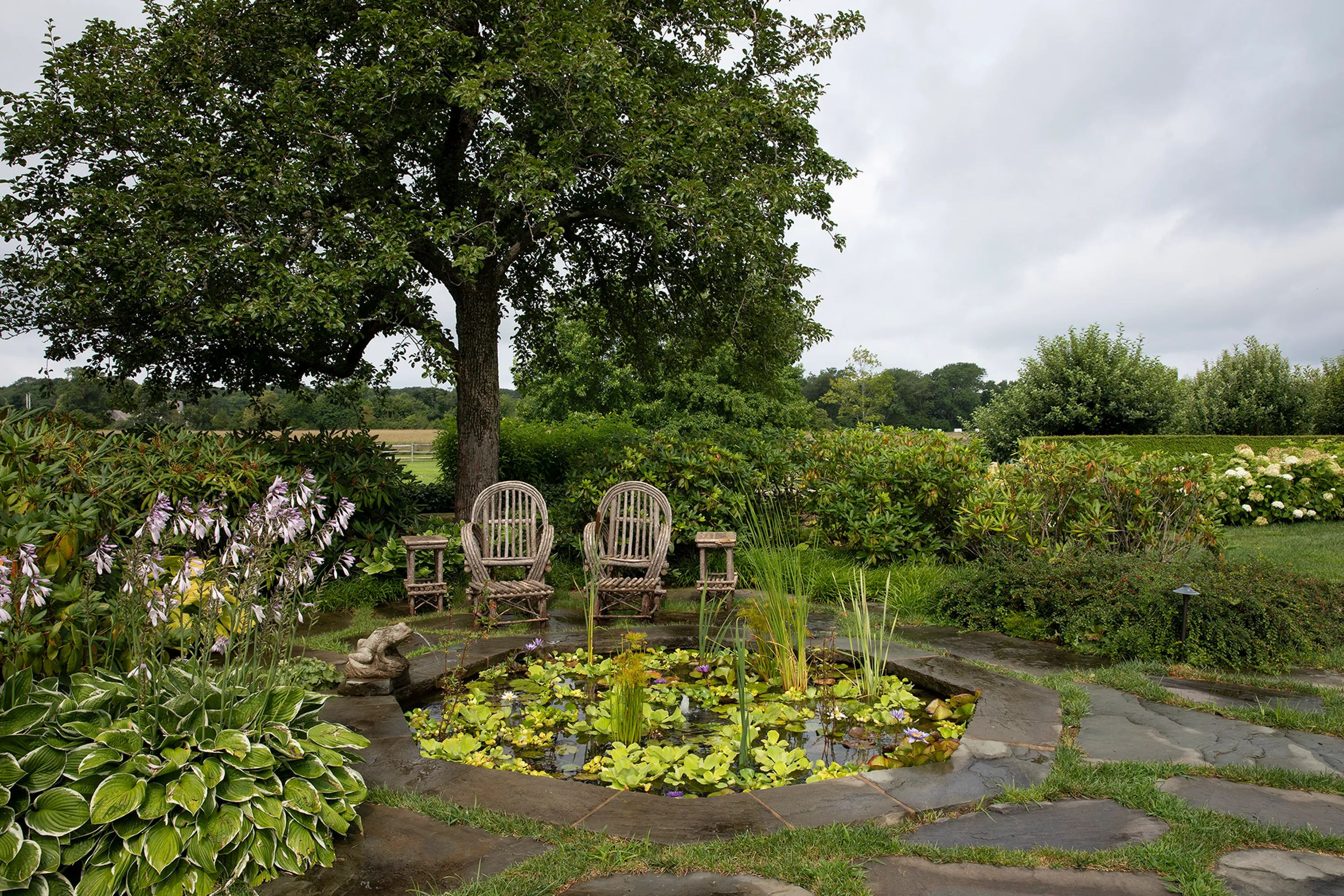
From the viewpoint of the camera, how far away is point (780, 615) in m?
4.34

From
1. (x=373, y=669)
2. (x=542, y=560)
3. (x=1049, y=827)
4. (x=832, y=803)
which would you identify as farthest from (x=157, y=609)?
(x=542, y=560)

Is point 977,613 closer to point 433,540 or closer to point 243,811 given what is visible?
point 433,540

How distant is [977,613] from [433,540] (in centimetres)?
416

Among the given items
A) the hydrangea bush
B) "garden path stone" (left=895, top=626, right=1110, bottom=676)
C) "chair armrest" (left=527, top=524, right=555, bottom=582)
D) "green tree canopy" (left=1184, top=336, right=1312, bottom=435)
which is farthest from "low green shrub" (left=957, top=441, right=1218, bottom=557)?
"green tree canopy" (left=1184, top=336, right=1312, bottom=435)

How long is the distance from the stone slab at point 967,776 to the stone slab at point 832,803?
0.21 feet

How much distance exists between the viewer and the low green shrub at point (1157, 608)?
4719 millimetres

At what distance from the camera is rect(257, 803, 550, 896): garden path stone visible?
7.64ft

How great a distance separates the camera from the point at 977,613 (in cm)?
559

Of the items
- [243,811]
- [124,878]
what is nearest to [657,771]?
[243,811]

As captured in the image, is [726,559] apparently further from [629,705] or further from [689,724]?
[629,705]

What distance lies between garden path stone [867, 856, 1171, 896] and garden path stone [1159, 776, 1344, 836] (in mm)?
666

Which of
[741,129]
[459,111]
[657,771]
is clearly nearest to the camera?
[657,771]

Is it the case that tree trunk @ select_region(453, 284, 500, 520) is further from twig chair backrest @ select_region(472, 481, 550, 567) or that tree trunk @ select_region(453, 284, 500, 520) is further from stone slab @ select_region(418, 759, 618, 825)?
stone slab @ select_region(418, 759, 618, 825)

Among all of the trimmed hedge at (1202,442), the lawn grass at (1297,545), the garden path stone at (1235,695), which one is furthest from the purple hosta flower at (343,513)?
the trimmed hedge at (1202,442)
